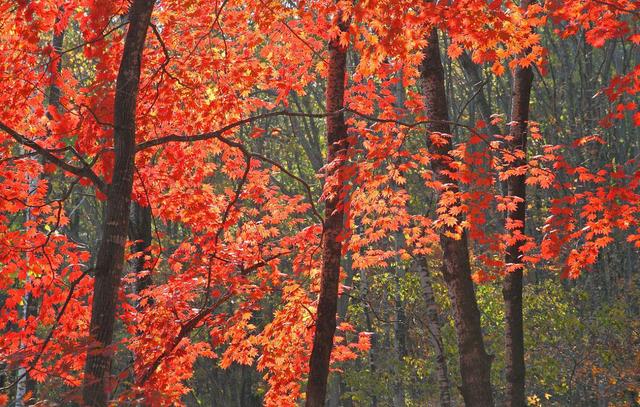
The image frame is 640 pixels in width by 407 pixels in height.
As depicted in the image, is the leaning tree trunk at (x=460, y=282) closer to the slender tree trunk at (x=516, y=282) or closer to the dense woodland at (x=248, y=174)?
the dense woodland at (x=248, y=174)

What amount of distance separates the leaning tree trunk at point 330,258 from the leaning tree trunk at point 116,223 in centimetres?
237

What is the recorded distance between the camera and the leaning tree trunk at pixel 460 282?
8.44 m

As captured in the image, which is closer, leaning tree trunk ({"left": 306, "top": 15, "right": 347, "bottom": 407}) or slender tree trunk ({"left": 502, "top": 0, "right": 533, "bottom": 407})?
leaning tree trunk ({"left": 306, "top": 15, "right": 347, "bottom": 407})

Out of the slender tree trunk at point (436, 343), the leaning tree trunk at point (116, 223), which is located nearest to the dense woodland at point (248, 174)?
the leaning tree trunk at point (116, 223)

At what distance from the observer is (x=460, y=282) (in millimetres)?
8656

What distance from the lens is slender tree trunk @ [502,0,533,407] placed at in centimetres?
965

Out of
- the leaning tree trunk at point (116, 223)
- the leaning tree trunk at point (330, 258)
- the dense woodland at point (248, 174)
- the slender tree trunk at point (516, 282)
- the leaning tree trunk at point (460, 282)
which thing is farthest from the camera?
the slender tree trunk at point (516, 282)

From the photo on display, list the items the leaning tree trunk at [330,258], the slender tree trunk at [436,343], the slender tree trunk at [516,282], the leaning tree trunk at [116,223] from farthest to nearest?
the slender tree trunk at [436,343], the slender tree trunk at [516,282], the leaning tree trunk at [330,258], the leaning tree trunk at [116,223]

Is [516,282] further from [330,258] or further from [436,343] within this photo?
[436,343]

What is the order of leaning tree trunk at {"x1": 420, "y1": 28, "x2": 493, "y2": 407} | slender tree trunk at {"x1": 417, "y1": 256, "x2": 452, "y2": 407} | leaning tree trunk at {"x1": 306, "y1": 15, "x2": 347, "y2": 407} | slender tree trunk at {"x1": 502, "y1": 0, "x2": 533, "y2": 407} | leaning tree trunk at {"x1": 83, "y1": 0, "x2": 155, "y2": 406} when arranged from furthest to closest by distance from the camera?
1. slender tree trunk at {"x1": 417, "y1": 256, "x2": 452, "y2": 407}
2. slender tree trunk at {"x1": 502, "y1": 0, "x2": 533, "y2": 407}
3. leaning tree trunk at {"x1": 420, "y1": 28, "x2": 493, "y2": 407}
4. leaning tree trunk at {"x1": 306, "y1": 15, "x2": 347, "y2": 407}
5. leaning tree trunk at {"x1": 83, "y1": 0, "x2": 155, "y2": 406}

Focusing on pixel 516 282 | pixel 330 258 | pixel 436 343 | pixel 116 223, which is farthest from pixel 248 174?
pixel 436 343

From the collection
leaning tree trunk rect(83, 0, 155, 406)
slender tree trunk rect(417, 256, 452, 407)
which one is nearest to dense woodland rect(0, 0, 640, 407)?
leaning tree trunk rect(83, 0, 155, 406)

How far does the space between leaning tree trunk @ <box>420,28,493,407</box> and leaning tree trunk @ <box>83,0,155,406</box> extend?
11.8ft

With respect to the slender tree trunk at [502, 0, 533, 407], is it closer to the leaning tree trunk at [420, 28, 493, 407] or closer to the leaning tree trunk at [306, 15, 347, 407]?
the leaning tree trunk at [420, 28, 493, 407]
